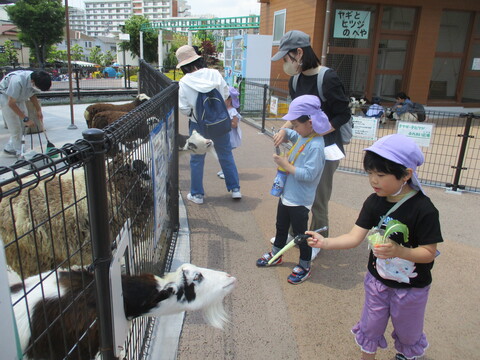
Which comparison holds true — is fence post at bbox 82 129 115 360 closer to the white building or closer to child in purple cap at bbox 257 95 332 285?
child in purple cap at bbox 257 95 332 285

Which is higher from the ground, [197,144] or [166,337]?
[197,144]

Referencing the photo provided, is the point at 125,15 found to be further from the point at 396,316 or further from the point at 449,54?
the point at 396,316

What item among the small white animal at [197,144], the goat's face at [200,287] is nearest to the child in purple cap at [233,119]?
the small white animal at [197,144]

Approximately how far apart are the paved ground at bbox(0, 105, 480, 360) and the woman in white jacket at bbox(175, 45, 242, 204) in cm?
28

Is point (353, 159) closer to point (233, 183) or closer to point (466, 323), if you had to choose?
point (233, 183)

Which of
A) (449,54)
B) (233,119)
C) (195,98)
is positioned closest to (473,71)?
(449,54)

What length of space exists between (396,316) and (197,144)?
3.29m

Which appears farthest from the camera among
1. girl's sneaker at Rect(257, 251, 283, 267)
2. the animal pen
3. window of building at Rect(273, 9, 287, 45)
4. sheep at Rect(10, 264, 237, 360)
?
window of building at Rect(273, 9, 287, 45)

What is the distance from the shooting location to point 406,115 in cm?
1041

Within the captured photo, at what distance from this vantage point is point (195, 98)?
488 cm

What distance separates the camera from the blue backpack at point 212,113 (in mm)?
4887

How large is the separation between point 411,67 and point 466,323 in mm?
11960

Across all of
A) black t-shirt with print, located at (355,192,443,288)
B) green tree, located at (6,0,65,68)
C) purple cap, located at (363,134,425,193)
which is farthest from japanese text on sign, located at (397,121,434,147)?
green tree, located at (6,0,65,68)

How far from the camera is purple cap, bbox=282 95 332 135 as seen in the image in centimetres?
313
